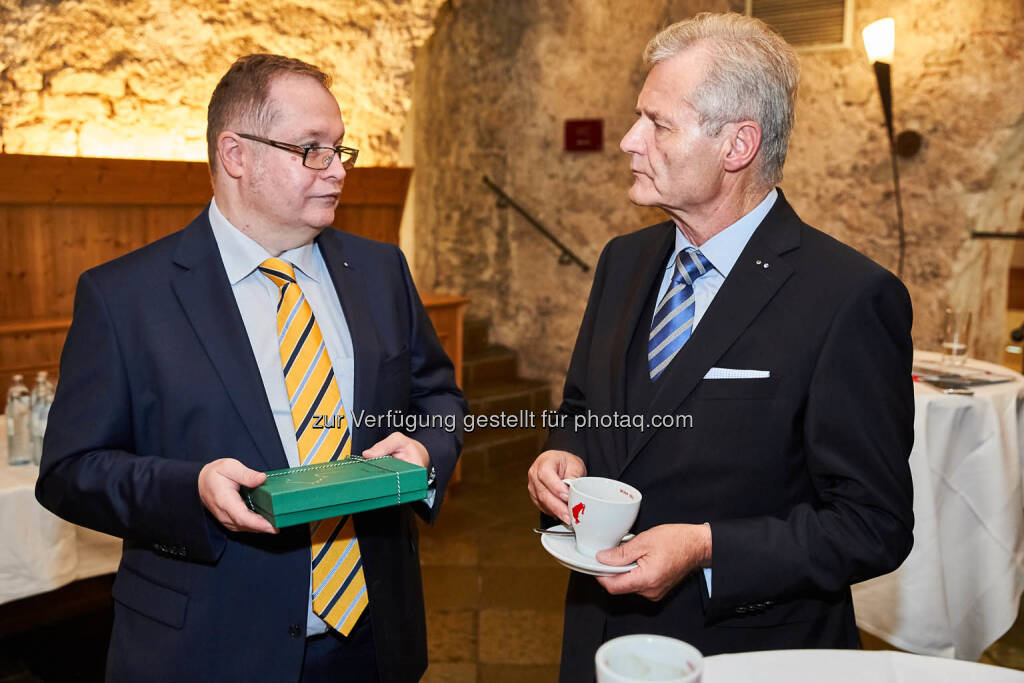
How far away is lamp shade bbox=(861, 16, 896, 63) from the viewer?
4.85 m

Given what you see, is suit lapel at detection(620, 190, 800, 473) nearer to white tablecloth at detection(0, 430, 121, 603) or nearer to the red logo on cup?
the red logo on cup

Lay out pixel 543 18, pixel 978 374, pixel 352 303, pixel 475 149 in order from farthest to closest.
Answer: pixel 475 149 → pixel 543 18 → pixel 978 374 → pixel 352 303

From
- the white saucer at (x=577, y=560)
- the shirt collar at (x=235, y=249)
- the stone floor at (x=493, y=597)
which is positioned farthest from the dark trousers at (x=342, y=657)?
the stone floor at (x=493, y=597)

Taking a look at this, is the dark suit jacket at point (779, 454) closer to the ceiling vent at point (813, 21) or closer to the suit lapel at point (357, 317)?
the suit lapel at point (357, 317)

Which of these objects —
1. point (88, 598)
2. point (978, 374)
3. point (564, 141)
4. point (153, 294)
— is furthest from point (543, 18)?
point (153, 294)

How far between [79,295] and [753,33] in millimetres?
1303

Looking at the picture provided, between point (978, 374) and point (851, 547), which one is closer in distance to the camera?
point (851, 547)

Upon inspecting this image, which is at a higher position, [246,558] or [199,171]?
[199,171]

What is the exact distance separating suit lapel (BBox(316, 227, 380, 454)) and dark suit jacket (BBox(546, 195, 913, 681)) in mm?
467

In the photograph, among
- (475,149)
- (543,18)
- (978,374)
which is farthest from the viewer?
(475,149)

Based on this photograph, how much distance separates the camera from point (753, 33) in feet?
4.88

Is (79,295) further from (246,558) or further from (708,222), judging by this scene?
(708,222)

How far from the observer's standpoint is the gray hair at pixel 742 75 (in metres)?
1.47

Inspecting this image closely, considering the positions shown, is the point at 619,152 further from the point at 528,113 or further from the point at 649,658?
the point at 649,658
